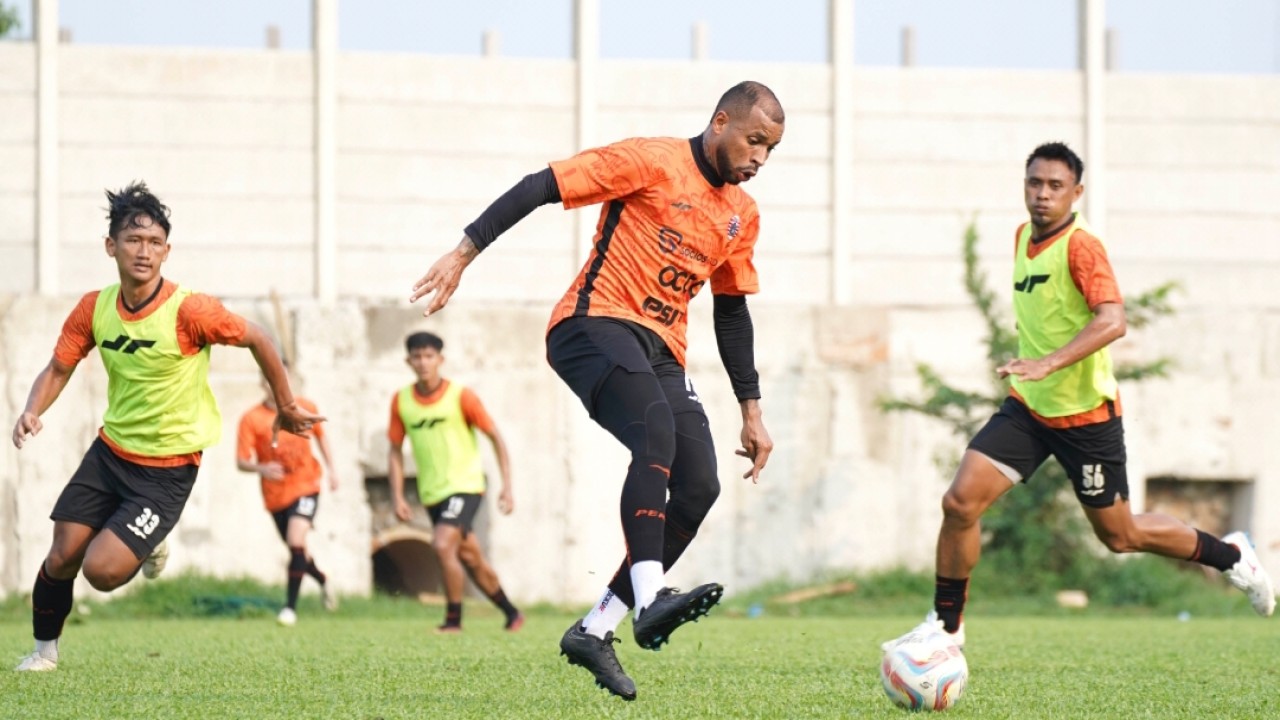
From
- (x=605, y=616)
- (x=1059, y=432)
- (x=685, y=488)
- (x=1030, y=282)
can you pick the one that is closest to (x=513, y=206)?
(x=685, y=488)

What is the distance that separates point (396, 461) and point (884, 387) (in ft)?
23.8

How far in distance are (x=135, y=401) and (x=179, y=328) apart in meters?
0.41

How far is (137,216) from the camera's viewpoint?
7453mm

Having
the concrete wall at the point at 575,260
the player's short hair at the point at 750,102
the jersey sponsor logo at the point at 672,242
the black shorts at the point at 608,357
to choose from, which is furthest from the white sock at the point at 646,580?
the concrete wall at the point at 575,260

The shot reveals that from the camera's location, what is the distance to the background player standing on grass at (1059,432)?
7.89 metres

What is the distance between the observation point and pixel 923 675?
5891 mm

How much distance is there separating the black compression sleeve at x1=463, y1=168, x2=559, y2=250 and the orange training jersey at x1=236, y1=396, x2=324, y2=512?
791 centimetres

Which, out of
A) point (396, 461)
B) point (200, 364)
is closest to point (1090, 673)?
point (200, 364)

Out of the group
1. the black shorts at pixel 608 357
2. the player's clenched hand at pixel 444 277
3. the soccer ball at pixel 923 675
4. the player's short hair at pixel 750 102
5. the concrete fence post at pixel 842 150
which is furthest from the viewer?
the concrete fence post at pixel 842 150

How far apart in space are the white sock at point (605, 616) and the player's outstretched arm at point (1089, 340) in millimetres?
1952

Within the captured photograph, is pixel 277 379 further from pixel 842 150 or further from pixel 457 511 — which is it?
pixel 842 150

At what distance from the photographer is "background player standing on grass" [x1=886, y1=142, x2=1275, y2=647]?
7.89 m

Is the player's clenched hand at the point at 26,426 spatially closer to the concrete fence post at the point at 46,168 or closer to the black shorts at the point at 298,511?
the black shorts at the point at 298,511

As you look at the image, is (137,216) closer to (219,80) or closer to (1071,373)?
(1071,373)
